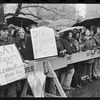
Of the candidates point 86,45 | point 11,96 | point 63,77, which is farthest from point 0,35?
point 86,45

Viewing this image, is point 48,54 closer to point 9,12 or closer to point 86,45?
point 86,45

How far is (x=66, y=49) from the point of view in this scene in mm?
6039

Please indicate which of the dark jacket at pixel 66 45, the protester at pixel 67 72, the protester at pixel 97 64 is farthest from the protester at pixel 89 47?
the dark jacket at pixel 66 45

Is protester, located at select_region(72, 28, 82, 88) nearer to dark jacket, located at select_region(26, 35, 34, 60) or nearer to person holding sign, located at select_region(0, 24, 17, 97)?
dark jacket, located at select_region(26, 35, 34, 60)

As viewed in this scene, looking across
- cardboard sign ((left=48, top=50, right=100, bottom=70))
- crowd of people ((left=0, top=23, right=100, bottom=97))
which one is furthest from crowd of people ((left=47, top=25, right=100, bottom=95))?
cardboard sign ((left=48, top=50, right=100, bottom=70))

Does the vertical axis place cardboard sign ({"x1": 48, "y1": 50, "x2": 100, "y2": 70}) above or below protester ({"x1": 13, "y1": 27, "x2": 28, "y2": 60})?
below

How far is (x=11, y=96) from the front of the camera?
4.54m

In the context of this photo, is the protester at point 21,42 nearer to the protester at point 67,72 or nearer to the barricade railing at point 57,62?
the barricade railing at point 57,62

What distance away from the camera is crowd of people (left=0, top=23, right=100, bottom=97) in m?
4.63

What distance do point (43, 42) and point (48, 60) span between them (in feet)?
1.44

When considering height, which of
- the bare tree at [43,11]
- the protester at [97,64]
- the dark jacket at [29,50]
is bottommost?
the protester at [97,64]

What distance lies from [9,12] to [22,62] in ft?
17.7

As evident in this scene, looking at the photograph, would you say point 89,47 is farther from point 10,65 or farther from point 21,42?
point 10,65

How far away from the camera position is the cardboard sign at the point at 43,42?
16.1 ft
